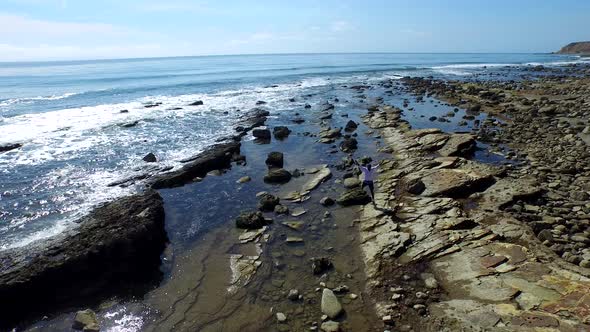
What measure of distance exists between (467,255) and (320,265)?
472 cm

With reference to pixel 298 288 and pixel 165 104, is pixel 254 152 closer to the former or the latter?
pixel 298 288

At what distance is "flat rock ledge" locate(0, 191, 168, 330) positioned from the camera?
10992mm

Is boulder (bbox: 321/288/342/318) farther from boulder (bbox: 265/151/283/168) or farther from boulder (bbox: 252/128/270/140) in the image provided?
boulder (bbox: 252/128/270/140)

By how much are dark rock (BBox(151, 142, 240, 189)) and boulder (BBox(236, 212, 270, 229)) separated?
21.2 feet

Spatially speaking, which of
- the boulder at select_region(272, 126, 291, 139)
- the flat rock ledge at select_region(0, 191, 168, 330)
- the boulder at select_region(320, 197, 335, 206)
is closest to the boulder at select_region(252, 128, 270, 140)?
the boulder at select_region(272, 126, 291, 139)

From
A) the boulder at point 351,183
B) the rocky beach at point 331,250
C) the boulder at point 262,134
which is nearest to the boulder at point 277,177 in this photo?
the rocky beach at point 331,250

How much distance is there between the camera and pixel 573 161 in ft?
60.5

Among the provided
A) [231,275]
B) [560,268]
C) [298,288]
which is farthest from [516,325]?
[231,275]

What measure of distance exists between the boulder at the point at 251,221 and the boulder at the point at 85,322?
624 cm

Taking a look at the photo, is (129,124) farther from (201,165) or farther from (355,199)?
(355,199)

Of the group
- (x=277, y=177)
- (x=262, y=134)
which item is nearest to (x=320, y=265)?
(x=277, y=177)

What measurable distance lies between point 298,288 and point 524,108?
105ft

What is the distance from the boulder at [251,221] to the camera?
1502 cm

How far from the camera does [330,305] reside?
1017cm
